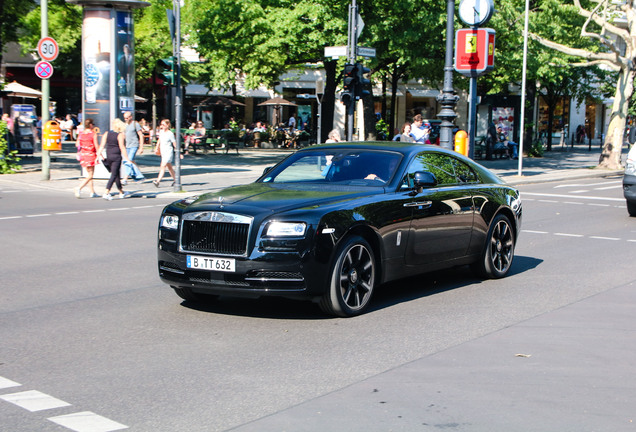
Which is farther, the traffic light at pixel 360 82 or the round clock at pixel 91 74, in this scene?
the round clock at pixel 91 74

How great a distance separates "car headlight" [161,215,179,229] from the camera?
738 cm

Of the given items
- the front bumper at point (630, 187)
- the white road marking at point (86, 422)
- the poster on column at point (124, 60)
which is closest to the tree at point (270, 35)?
the poster on column at point (124, 60)

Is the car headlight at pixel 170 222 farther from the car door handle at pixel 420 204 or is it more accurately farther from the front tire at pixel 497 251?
the front tire at pixel 497 251

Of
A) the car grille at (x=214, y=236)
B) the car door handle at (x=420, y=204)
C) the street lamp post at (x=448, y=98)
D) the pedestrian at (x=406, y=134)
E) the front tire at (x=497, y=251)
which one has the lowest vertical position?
the front tire at (x=497, y=251)

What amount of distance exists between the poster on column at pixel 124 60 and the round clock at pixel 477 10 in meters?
9.30

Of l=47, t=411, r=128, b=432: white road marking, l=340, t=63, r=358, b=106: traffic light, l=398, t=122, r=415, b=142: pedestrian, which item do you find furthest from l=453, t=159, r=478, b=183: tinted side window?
l=340, t=63, r=358, b=106: traffic light

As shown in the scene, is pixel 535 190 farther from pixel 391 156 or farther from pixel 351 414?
pixel 351 414

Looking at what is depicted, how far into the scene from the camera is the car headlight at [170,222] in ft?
24.2

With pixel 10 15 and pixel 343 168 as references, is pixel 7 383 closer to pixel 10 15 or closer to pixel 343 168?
pixel 343 168

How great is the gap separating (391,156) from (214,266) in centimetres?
228

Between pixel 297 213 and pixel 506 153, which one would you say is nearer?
pixel 297 213

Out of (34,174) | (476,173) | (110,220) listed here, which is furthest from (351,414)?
(34,174)

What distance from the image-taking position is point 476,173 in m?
9.54

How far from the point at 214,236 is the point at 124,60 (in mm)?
17285
